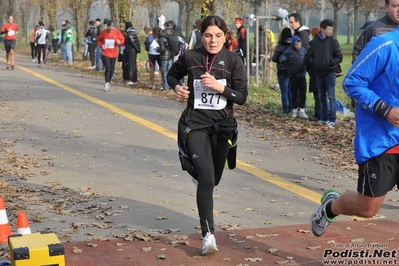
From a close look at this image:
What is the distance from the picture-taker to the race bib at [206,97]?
6.52 m

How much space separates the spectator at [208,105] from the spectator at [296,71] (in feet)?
30.0

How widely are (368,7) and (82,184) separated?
169 feet

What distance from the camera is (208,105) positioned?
655 centimetres

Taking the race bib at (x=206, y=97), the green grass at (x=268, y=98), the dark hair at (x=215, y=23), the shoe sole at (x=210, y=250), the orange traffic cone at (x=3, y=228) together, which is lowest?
the green grass at (x=268, y=98)

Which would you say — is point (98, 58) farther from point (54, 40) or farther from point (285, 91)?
point (54, 40)

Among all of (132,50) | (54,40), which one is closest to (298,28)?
(132,50)

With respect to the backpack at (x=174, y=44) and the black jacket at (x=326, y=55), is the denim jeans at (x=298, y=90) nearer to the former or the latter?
the black jacket at (x=326, y=55)

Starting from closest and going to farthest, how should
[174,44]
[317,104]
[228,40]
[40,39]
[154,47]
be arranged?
[228,40]
[317,104]
[174,44]
[154,47]
[40,39]

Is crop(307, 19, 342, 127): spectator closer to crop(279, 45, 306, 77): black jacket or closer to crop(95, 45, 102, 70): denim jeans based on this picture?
crop(279, 45, 306, 77): black jacket

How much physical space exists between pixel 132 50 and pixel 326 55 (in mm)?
11490

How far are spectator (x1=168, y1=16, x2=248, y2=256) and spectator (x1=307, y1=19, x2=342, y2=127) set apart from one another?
801 centimetres

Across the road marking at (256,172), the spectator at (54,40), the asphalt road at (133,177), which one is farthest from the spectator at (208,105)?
the spectator at (54,40)

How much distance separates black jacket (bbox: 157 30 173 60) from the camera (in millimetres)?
21578

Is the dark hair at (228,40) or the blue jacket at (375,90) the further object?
the dark hair at (228,40)
